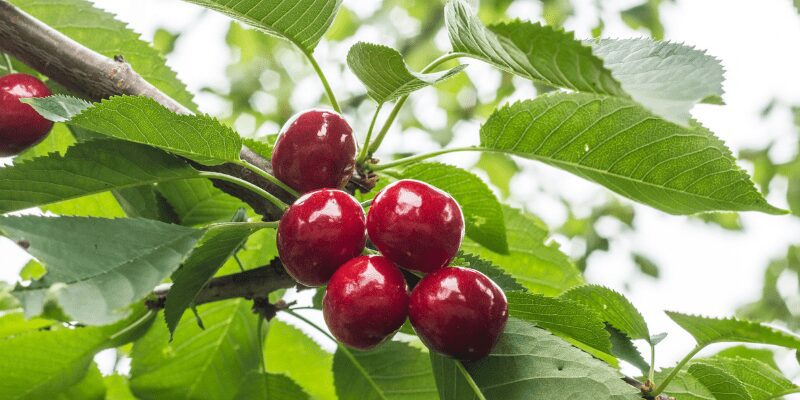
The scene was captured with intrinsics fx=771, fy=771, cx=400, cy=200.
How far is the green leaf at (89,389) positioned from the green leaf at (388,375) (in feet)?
1.43

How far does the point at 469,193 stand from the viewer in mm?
1312

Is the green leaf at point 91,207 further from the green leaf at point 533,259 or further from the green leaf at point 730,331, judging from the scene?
the green leaf at point 730,331

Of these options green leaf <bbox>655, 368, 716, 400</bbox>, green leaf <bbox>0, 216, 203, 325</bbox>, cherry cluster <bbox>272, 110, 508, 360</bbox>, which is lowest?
green leaf <bbox>655, 368, 716, 400</bbox>

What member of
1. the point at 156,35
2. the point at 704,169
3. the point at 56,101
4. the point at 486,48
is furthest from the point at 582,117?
the point at 156,35

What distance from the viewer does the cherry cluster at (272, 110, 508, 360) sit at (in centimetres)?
86

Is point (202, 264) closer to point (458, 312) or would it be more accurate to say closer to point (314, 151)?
point (314, 151)

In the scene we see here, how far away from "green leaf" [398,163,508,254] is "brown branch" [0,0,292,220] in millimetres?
286

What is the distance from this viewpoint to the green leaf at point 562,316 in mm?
942

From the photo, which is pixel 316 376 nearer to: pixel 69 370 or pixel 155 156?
pixel 69 370

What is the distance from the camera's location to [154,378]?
1514 mm

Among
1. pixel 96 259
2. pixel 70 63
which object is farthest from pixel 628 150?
pixel 70 63

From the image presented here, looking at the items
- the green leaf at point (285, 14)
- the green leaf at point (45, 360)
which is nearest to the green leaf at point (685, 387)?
the green leaf at point (285, 14)

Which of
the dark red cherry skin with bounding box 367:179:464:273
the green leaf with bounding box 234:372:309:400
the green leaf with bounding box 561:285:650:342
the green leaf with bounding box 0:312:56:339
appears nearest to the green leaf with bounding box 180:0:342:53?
the dark red cherry skin with bounding box 367:179:464:273

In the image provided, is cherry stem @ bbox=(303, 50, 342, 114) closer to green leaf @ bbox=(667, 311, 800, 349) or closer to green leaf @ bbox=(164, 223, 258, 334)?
green leaf @ bbox=(164, 223, 258, 334)
